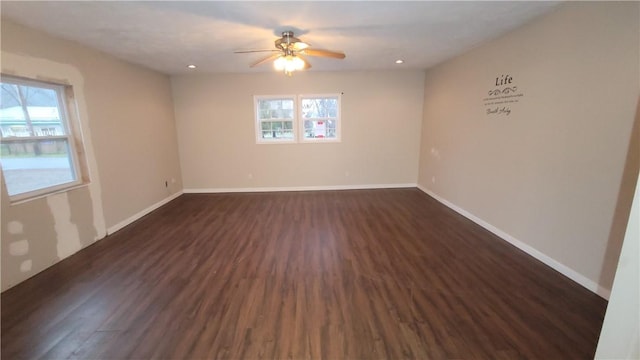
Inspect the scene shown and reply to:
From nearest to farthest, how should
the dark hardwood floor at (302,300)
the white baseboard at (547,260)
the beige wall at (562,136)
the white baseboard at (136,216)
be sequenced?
the dark hardwood floor at (302,300) < the beige wall at (562,136) < the white baseboard at (547,260) < the white baseboard at (136,216)

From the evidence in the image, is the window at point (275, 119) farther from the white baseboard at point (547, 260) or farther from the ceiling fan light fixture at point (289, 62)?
the white baseboard at point (547, 260)

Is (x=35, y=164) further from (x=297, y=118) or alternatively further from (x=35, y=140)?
(x=297, y=118)

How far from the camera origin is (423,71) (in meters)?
5.45

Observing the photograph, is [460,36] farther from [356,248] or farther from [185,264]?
[185,264]

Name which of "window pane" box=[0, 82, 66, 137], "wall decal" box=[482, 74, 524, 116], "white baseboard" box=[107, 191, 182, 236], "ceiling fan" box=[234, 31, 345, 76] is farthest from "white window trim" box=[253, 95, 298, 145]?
"wall decal" box=[482, 74, 524, 116]

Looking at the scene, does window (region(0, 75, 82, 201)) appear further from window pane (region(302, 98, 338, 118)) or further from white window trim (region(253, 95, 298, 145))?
window pane (region(302, 98, 338, 118))

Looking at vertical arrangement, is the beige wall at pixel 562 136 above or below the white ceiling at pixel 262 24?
below

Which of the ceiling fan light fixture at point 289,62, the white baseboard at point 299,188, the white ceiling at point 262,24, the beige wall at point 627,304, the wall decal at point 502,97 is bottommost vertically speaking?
the white baseboard at point 299,188

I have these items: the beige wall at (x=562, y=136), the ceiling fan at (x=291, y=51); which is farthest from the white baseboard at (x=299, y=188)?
the ceiling fan at (x=291, y=51)

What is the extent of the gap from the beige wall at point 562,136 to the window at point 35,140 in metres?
5.24

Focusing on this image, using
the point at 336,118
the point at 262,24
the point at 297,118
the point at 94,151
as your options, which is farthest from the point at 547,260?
the point at 94,151

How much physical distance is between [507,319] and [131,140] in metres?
5.18

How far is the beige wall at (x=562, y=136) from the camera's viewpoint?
2.08 m

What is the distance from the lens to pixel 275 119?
5.67 m
